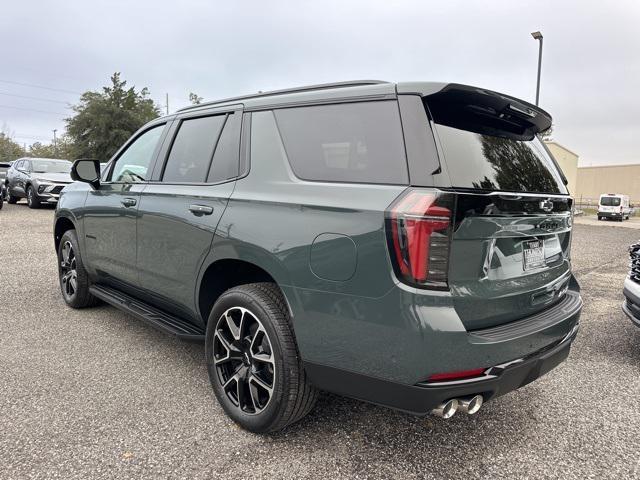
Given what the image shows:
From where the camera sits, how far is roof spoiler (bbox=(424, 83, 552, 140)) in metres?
2.13

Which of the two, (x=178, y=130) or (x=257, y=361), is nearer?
(x=257, y=361)

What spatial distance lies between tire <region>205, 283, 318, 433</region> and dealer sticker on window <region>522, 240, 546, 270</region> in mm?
1224

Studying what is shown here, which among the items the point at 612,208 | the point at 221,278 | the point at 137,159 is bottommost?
the point at 612,208

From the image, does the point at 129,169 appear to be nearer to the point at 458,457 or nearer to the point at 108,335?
the point at 108,335

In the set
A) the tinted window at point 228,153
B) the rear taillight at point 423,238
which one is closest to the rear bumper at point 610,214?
the tinted window at point 228,153

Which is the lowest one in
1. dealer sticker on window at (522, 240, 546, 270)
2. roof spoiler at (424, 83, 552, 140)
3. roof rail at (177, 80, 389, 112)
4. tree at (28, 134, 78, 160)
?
dealer sticker on window at (522, 240, 546, 270)

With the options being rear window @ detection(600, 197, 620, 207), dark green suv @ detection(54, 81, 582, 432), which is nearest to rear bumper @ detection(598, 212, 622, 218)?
rear window @ detection(600, 197, 620, 207)

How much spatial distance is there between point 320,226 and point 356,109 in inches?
24.3

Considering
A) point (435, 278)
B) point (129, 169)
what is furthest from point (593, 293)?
point (129, 169)

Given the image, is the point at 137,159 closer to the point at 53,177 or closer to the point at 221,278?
the point at 221,278

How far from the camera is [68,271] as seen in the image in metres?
4.84

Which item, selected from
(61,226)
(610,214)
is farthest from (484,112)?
(610,214)

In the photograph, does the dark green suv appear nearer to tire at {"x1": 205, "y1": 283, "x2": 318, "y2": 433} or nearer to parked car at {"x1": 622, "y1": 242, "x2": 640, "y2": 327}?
tire at {"x1": 205, "y1": 283, "x2": 318, "y2": 433}

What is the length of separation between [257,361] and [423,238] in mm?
1183
